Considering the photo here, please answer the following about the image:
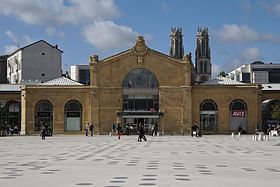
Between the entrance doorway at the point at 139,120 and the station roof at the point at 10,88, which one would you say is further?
the station roof at the point at 10,88

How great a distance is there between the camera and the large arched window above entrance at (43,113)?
236 ft

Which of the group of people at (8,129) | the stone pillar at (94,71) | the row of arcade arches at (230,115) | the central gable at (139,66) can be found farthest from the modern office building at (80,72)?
the row of arcade arches at (230,115)

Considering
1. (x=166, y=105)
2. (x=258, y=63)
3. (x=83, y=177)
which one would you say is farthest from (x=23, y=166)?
(x=258, y=63)

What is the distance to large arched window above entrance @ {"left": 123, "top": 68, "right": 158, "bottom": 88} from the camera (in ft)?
236

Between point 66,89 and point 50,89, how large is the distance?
2.19m

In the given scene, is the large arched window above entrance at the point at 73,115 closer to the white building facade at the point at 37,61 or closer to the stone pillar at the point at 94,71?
the stone pillar at the point at 94,71

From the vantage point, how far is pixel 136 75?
237 feet

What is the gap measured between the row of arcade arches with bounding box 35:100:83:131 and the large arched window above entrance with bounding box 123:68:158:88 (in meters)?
7.26

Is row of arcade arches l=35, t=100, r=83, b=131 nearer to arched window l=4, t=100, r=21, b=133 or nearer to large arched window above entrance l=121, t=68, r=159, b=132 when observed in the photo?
arched window l=4, t=100, r=21, b=133

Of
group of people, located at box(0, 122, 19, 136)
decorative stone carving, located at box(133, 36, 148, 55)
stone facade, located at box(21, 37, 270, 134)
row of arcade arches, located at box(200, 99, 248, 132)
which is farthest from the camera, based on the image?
decorative stone carving, located at box(133, 36, 148, 55)

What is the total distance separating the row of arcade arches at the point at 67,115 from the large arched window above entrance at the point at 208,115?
16412mm

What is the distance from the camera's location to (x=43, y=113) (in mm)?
72562

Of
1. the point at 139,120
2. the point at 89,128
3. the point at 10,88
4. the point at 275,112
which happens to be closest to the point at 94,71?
the point at 89,128

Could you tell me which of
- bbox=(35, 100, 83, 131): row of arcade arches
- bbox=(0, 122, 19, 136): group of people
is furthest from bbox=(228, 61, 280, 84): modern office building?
bbox=(0, 122, 19, 136): group of people
